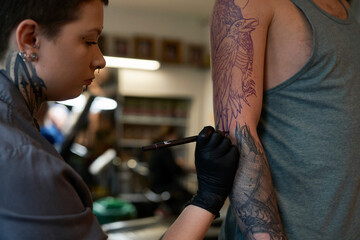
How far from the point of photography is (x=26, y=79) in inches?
27.1

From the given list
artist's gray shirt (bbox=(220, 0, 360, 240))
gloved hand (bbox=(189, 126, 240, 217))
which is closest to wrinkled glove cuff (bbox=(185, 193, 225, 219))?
gloved hand (bbox=(189, 126, 240, 217))

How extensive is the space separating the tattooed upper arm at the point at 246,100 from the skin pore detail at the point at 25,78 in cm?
39

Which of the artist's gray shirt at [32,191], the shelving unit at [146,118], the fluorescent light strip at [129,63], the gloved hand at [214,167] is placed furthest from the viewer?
the shelving unit at [146,118]

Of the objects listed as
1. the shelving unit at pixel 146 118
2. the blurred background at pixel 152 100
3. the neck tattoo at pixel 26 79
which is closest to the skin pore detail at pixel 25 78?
the neck tattoo at pixel 26 79

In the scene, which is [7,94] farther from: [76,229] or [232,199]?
[232,199]

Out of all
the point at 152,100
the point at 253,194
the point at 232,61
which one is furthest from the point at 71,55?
the point at 152,100

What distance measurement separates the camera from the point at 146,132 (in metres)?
7.24

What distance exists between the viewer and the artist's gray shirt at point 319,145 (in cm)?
83

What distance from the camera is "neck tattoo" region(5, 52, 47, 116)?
67 cm

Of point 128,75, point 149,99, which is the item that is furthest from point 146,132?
point 128,75

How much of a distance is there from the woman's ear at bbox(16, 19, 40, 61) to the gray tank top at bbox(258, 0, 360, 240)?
0.52m

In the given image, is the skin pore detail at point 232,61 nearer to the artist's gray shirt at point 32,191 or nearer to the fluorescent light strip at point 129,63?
the artist's gray shirt at point 32,191

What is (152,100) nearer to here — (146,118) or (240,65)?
(146,118)

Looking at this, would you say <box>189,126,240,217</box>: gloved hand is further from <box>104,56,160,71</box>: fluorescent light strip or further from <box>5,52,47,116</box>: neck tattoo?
<box>104,56,160,71</box>: fluorescent light strip
